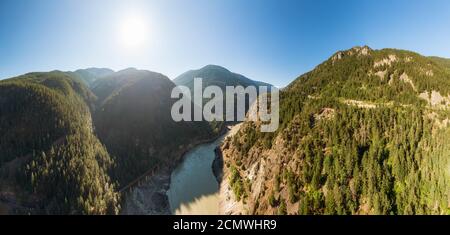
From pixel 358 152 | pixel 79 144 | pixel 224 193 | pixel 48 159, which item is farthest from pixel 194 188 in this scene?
pixel 358 152

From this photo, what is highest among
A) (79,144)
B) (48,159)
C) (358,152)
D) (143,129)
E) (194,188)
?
(143,129)

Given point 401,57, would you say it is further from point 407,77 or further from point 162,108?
point 162,108

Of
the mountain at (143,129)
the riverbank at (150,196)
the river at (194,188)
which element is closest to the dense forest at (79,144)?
the mountain at (143,129)

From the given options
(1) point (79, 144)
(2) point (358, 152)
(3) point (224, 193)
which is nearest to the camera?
(2) point (358, 152)

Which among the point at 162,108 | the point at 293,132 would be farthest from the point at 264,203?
the point at 162,108

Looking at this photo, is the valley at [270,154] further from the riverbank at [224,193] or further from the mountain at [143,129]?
the mountain at [143,129]

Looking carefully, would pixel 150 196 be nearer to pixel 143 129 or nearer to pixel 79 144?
pixel 79 144

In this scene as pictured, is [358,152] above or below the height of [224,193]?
above

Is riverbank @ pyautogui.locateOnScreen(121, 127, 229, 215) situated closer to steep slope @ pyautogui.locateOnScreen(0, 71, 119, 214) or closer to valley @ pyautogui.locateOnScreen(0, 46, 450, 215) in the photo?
valley @ pyautogui.locateOnScreen(0, 46, 450, 215)
